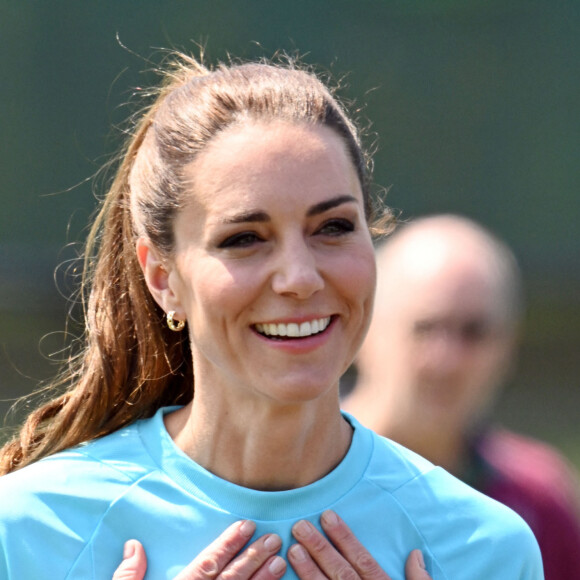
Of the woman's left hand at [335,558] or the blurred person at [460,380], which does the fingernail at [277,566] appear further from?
the blurred person at [460,380]

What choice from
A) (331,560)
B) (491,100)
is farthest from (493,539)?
(491,100)

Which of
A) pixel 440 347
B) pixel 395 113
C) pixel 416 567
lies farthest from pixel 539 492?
pixel 395 113

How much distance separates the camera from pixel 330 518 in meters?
2.50

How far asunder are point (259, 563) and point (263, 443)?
0.84ft

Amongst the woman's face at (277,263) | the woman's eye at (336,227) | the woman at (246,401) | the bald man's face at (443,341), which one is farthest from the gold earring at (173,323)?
the bald man's face at (443,341)

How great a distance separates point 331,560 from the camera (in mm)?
2438

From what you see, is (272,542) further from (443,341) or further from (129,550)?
(443,341)

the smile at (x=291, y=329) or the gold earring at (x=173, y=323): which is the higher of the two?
the smile at (x=291, y=329)

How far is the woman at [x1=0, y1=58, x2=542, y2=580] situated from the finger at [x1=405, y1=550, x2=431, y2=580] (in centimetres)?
3

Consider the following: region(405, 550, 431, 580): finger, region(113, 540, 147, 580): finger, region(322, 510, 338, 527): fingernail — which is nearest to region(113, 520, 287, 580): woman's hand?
region(113, 540, 147, 580): finger

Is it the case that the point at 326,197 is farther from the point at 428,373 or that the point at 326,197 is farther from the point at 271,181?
the point at 428,373

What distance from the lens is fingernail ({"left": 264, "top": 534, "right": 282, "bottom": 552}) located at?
2432 millimetres

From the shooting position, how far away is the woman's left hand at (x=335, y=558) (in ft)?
7.96

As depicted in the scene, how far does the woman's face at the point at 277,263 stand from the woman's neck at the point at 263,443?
3.3 inches
